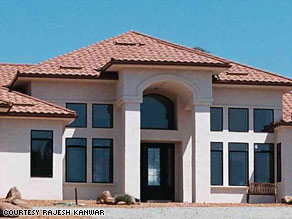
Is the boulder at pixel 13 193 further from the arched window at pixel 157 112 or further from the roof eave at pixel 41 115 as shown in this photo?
the arched window at pixel 157 112

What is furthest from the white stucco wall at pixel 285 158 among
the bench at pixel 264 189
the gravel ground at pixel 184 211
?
the gravel ground at pixel 184 211

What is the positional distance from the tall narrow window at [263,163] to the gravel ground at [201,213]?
26.7 ft

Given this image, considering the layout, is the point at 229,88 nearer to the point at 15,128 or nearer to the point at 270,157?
the point at 270,157

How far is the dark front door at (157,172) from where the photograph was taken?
41.1 meters

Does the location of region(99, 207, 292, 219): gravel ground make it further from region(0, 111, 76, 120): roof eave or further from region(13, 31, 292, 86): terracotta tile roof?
region(13, 31, 292, 86): terracotta tile roof

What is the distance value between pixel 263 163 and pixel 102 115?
755 cm

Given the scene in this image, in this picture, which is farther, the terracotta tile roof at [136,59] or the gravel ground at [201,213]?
the terracotta tile roof at [136,59]

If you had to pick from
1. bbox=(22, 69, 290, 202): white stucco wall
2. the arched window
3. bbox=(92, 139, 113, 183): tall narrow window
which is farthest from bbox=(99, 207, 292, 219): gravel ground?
the arched window

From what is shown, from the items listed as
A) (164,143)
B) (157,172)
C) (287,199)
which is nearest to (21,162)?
(157,172)

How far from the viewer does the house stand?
37.8 m

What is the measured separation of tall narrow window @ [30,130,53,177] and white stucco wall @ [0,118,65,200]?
18cm

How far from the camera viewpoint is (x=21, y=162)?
1478 inches

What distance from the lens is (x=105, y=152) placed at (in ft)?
132

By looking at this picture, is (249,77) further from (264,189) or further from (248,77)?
(264,189)
